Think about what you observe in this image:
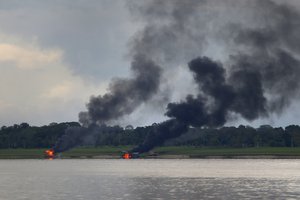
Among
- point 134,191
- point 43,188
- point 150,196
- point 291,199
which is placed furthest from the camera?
point 43,188

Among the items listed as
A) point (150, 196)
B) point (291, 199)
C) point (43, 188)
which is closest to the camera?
point (291, 199)

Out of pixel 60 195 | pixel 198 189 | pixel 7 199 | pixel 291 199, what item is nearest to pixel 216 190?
pixel 198 189

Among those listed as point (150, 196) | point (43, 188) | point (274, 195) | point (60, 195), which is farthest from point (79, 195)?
point (274, 195)

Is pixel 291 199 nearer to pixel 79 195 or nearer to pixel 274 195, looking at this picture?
pixel 274 195

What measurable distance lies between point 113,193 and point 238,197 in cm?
2118

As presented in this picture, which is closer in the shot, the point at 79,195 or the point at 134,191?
the point at 79,195

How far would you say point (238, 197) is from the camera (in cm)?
9550

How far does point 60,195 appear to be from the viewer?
325 ft

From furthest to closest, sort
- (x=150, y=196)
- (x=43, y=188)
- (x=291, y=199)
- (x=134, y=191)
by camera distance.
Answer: (x=43, y=188) → (x=134, y=191) → (x=150, y=196) → (x=291, y=199)

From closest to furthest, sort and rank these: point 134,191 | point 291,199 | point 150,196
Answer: point 291,199
point 150,196
point 134,191

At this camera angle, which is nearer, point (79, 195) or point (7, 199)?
point (7, 199)

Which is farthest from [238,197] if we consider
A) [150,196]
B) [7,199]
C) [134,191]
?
[7,199]

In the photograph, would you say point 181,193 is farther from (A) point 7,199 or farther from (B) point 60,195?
(A) point 7,199

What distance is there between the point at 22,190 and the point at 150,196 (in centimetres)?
2593
